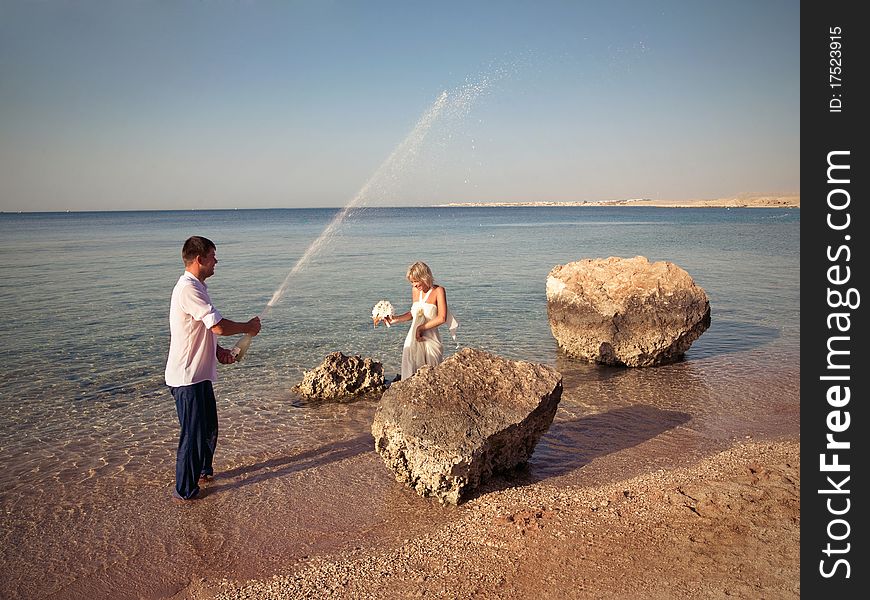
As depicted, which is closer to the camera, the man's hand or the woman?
the man's hand

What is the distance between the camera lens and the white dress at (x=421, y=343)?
301 inches

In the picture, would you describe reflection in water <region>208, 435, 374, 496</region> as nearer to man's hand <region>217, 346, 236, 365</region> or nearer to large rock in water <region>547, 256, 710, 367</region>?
man's hand <region>217, 346, 236, 365</region>

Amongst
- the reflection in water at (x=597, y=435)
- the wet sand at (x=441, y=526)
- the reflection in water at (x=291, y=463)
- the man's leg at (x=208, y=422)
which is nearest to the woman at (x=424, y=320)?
the reflection in water at (x=291, y=463)

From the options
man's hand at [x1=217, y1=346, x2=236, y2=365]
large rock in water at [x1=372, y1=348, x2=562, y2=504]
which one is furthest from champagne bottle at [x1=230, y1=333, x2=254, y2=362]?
large rock in water at [x1=372, y1=348, x2=562, y2=504]

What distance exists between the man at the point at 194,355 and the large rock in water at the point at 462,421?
1.82 metres

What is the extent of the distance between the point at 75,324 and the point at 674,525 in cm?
1534

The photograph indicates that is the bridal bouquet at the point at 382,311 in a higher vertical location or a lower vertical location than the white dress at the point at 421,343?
higher

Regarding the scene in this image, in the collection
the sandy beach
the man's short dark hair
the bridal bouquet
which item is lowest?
the sandy beach

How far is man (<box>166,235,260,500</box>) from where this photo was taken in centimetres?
580

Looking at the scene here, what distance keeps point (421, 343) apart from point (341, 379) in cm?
245

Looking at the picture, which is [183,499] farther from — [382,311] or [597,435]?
[597,435]

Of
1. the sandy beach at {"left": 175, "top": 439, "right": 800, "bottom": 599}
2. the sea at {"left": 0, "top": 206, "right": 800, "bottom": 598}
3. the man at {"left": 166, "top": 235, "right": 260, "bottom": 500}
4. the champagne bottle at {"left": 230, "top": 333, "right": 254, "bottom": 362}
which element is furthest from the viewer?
the champagne bottle at {"left": 230, "top": 333, "right": 254, "bottom": 362}

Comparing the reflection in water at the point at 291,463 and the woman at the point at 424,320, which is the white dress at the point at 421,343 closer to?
the woman at the point at 424,320
